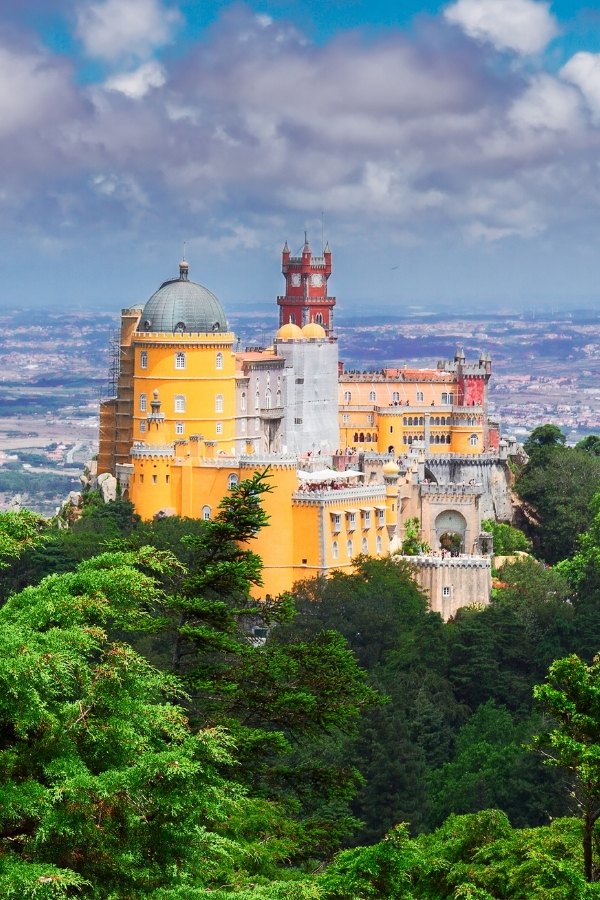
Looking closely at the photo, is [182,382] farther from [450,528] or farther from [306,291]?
[306,291]

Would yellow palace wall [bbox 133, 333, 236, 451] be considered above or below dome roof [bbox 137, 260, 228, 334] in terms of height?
below

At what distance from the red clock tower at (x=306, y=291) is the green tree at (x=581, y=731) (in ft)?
235

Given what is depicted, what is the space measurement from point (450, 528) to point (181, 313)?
44.9 ft

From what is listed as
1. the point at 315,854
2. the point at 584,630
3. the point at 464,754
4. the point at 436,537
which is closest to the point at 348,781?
the point at 315,854

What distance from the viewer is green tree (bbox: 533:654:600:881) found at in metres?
28.7

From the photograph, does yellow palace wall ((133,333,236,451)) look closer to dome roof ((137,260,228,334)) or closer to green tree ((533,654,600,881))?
dome roof ((137,260,228,334))

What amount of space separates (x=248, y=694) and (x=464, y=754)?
30373 millimetres

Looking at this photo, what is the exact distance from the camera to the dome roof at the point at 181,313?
262ft

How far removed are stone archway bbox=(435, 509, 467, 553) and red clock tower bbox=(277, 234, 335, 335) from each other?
75.7ft

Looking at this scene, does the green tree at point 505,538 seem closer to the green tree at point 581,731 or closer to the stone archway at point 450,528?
the stone archway at point 450,528

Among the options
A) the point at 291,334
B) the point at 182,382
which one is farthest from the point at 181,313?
the point at 291,334

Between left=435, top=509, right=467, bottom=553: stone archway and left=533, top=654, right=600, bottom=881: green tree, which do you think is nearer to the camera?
left=533, top=654, right=600, bottom=881: green tree

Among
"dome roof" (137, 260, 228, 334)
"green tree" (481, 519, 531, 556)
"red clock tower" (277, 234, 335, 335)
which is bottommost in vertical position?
"green tree" (481, 519, 531, 556)

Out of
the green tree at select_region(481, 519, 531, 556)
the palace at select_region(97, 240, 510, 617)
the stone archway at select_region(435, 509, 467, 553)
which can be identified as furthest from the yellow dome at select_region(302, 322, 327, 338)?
the stone archway at select_region(435, 509, 467, 553)
